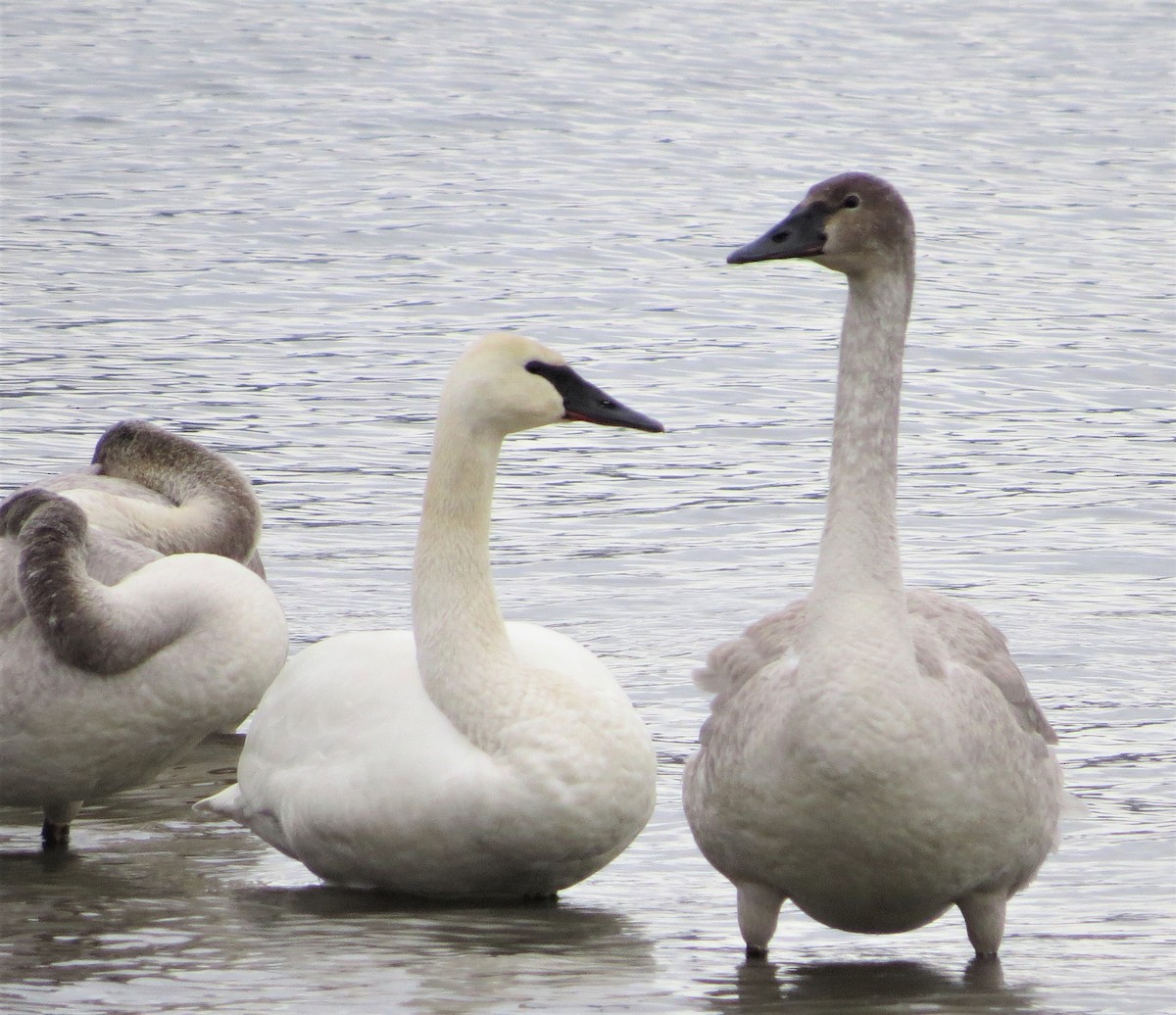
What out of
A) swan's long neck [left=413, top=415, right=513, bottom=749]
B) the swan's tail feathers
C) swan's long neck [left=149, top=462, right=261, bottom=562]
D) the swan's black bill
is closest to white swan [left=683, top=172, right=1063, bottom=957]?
swan's long neck [left=413, top=415, right=513, bottom=749]

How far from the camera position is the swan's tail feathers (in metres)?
6.18

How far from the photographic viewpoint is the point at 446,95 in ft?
88.8

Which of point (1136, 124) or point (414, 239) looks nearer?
point (414, 239)

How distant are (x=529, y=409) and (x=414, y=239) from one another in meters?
14.4

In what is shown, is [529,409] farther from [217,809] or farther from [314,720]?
[217,809]

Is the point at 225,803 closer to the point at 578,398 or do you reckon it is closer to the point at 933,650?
the point at 578,398

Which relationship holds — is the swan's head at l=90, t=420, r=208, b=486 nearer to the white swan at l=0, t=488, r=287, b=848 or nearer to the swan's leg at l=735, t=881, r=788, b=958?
the white swan at l=0, t=488, r=287, b=848

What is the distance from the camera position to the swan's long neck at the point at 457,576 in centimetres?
589

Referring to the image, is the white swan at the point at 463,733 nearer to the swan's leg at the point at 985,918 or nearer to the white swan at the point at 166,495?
the swan's leg at the point at 985,918

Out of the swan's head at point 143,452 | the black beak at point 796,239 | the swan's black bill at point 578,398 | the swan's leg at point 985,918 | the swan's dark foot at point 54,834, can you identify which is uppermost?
the black beak at point 796,239

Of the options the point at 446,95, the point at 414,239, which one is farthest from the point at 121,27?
the point at 414,239

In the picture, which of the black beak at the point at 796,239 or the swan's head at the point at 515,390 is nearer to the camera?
the black beak at the point at 796,239

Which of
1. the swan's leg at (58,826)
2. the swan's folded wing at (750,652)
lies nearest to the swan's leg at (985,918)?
the swan's folded wing at (750,652)

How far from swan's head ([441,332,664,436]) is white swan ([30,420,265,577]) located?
1808mm
